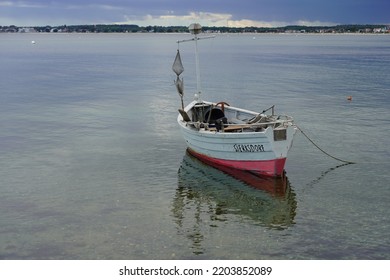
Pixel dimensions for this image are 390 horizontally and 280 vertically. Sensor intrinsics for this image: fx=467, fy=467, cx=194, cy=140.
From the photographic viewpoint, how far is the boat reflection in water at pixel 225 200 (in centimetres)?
2119

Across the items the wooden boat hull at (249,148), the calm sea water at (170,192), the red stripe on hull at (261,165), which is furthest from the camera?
the red stripe on hull at (261,165)

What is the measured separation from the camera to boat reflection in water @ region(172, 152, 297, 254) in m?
21.2

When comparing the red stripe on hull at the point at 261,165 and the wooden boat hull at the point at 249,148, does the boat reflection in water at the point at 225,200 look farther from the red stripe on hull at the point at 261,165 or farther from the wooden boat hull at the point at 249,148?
the wooden boat hull at the point at 249,148

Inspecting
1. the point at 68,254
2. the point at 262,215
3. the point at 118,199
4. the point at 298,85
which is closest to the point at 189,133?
the point at 118,199

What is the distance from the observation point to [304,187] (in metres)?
26.1

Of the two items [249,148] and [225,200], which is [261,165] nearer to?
[249,148]

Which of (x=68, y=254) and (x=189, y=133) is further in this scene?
(x=189, y=133)

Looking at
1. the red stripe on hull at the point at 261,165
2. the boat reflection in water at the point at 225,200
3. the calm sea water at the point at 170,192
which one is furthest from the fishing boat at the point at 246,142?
the calm sea water at the point at 170,192

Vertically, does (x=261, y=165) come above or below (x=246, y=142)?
below

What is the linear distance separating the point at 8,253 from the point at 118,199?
7.09 metres

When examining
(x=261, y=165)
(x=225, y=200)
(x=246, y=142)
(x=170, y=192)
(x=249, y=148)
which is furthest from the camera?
(x=261, y=165)

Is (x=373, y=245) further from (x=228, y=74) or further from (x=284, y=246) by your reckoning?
(x=228, y=74)

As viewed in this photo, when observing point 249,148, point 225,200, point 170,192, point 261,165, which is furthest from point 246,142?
point 170,192

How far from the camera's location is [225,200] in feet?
79.5
